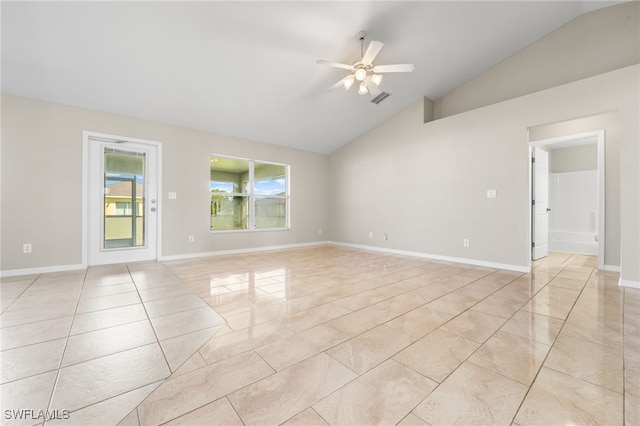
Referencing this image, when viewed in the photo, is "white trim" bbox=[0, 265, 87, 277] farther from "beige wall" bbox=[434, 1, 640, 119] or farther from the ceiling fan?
"beige wall" bbox=[434, 1, 640, 119]

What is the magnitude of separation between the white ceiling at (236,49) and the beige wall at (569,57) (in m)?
0.17

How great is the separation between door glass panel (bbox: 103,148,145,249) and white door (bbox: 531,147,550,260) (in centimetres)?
705

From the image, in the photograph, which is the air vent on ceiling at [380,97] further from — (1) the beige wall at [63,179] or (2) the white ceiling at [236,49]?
(1) the beige wall at [63,179]

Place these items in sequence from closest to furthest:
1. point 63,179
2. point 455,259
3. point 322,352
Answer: point 322,352 → point 63,179 → point 455,259

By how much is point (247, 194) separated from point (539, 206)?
593 cm

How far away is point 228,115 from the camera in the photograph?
4.61 m

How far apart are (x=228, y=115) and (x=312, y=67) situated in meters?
1.82

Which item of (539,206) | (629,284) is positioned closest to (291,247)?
(539,206)

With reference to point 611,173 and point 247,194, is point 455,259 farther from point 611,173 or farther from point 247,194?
point 247,194

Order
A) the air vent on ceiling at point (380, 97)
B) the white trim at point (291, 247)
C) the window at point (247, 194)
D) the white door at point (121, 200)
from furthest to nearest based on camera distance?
the window at point (247, 194)
the air vent on ceiling at point (380, 97)
the white door at point (121, 200)
the white trim at point (291, 247)

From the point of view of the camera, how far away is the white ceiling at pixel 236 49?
2.70 meters

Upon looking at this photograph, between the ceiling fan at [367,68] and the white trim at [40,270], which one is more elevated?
the ceiling fan at [367,68]

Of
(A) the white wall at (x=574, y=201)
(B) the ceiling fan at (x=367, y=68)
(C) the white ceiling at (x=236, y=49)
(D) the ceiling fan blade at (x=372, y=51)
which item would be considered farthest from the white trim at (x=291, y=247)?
(D) the ceiling fan blade at (x=372, y=51)

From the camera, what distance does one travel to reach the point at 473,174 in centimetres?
432
